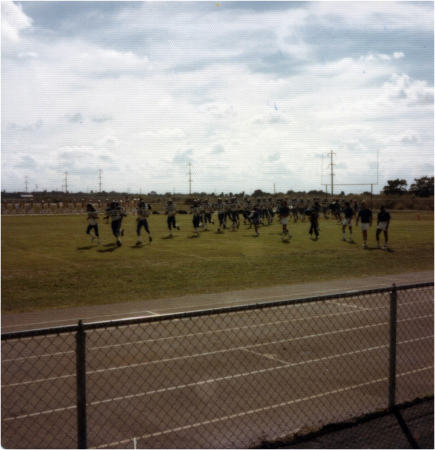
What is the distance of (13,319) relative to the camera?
38.9 feet

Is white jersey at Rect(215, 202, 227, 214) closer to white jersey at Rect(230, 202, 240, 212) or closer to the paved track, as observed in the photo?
white jersey at Rect(230, 202, 240, 212)

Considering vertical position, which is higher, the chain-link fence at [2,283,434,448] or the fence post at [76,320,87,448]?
the fence post at [76,320,87,448]

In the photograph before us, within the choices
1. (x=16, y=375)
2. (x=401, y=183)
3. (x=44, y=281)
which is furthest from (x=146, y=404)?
(x=401, y=183)

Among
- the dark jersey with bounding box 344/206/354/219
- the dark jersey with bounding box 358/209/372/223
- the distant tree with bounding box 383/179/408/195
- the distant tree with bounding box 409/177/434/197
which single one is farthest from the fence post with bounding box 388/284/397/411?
the distant tree with bounding box 383/179/408/195

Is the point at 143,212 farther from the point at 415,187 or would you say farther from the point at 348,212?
the point at 415,187

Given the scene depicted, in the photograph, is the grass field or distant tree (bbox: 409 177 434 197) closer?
the grass field

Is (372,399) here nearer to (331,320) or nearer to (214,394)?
(214,394)

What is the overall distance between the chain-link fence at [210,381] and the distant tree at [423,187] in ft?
231

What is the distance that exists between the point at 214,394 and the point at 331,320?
4.80 metres

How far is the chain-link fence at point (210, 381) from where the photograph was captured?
581 cm

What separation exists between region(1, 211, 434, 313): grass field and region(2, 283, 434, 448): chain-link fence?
514 centimetres

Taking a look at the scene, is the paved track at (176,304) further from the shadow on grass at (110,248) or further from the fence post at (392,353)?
the shadow on grass at (110,248)

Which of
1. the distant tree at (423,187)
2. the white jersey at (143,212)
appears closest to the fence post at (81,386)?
the white jersey at (143,212)

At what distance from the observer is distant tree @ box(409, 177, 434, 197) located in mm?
76394
